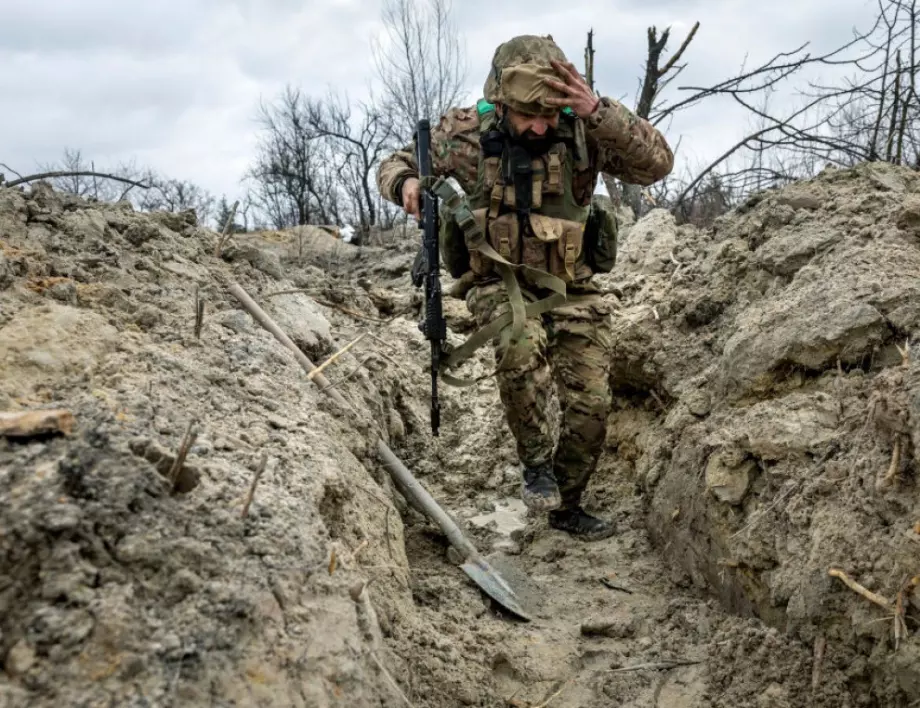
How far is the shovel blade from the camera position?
9.41 ft

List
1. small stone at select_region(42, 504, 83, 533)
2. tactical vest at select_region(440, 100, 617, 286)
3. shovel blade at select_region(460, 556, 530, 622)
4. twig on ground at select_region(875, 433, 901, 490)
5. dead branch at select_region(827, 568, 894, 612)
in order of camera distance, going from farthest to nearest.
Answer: tactical vest at select_region(440, 100, 617, 286) → shovel blade at select_region(460, 556, 530, 622) → twig on ground at select_region(875, 433, 901, 490) → dead branch at select_region(827, 568, 894, 612) → small stone at select_region(42, 504, 83, 533)

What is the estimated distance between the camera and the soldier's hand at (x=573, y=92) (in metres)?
3.34

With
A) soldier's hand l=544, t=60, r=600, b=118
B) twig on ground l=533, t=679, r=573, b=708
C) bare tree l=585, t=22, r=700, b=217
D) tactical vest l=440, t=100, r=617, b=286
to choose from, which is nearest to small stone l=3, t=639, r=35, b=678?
twig on ground l=533, t=679, r=573, b=708

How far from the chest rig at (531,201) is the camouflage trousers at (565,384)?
194 mm

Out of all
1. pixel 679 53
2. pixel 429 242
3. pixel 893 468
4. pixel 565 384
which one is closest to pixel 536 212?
pixel 429 242

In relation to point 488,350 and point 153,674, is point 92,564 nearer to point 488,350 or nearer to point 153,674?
point 153,674

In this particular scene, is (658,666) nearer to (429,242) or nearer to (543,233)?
(543,233)

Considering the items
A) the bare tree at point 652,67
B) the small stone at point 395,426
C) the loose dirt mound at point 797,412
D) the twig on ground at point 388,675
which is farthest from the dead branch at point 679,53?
the twig on ground at point 388,675

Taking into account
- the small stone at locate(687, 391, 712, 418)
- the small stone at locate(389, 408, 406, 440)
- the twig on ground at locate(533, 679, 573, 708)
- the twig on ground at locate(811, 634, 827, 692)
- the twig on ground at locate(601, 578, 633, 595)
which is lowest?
the twig on ground at locate(533, 679, 573, 708)

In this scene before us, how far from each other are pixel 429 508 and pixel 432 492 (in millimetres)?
1030

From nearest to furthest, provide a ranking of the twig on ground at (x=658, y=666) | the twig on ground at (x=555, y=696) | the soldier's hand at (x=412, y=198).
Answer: the twig on ground at (x=555, y=696) → the twig on ground at (x=658, y=666) → the soldier's hand at (x=412, y=198)

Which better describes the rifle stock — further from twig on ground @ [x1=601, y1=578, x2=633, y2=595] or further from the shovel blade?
twig on ground @ [x1=601, y1=578, x2=633, y2=595]

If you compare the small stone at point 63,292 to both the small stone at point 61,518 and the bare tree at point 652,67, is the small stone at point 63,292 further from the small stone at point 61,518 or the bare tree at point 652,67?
the bare tree at point 652,67

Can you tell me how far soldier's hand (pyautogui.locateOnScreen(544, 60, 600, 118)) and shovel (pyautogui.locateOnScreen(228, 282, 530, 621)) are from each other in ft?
5.05
